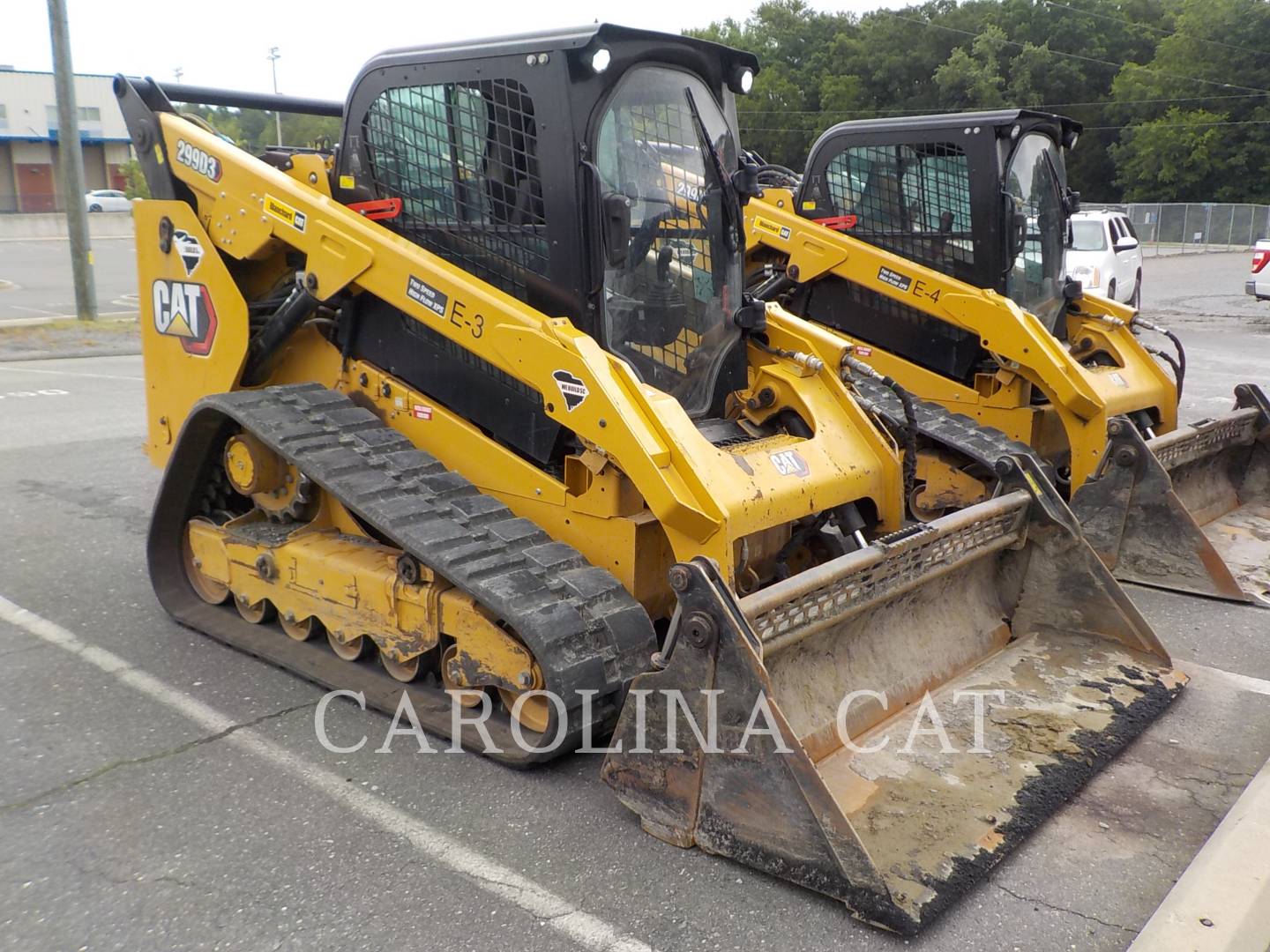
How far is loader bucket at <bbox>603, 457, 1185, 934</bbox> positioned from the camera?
3207 mm

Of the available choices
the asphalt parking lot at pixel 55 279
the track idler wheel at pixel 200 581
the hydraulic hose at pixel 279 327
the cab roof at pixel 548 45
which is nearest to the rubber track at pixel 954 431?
the cab roof at pixel 548 45

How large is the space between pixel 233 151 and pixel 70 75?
14.2 m

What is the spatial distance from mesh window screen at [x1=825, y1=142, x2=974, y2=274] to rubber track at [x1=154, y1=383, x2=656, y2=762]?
4.28 metres

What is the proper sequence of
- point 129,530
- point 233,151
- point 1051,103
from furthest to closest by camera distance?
point 1051,103
point 129,530
point 233,151

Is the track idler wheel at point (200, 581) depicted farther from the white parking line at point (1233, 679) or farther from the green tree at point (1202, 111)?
the green tree at point (1202, 111)

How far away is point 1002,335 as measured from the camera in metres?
7.02

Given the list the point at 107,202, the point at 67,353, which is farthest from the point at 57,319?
the point at 107,202

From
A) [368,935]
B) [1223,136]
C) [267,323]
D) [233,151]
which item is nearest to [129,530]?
[267,323]

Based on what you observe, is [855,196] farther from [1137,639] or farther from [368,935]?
[368,935]

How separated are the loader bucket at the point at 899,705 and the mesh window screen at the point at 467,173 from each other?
5.79ft

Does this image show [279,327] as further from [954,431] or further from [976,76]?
[976,76]

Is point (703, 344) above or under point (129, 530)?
above

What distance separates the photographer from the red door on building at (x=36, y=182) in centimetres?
6293

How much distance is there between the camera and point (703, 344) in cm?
503
